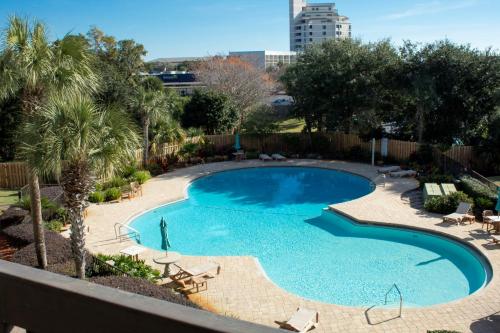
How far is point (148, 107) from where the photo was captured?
Result: 26.0 metres

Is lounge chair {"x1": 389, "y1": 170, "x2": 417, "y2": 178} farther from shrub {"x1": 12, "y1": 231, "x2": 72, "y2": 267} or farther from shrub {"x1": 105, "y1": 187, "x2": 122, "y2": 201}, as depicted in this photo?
shrub {"x1": 12, "y1": 231, "x2": 72, "y2": 267}

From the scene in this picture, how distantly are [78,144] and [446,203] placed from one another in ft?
49.7

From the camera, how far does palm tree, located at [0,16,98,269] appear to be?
10.7m

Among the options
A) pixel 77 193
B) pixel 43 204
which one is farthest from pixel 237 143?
pixel 77 193

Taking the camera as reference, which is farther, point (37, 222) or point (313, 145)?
point (313, 145)

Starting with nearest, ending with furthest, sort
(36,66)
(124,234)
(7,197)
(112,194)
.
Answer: (36,66)
(124,234)
(7,197)
(112,194)

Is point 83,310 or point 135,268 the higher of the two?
point 83,310

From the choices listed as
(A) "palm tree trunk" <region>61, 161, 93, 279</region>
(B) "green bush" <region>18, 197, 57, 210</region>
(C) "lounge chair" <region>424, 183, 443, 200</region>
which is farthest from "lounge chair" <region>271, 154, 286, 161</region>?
(A) "palm tree trunk" <region>61, 161, 93, 279</region>

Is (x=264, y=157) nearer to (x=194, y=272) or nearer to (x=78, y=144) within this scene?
(x=194, y=272)

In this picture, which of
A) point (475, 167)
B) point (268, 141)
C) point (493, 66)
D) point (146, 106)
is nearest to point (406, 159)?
point (475, 167)

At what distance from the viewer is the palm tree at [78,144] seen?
929cm

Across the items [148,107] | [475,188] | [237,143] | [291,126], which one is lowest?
[475,188]

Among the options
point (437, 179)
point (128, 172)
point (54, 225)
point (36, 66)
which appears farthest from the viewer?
point (128, 172)

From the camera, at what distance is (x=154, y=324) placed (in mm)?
1564
